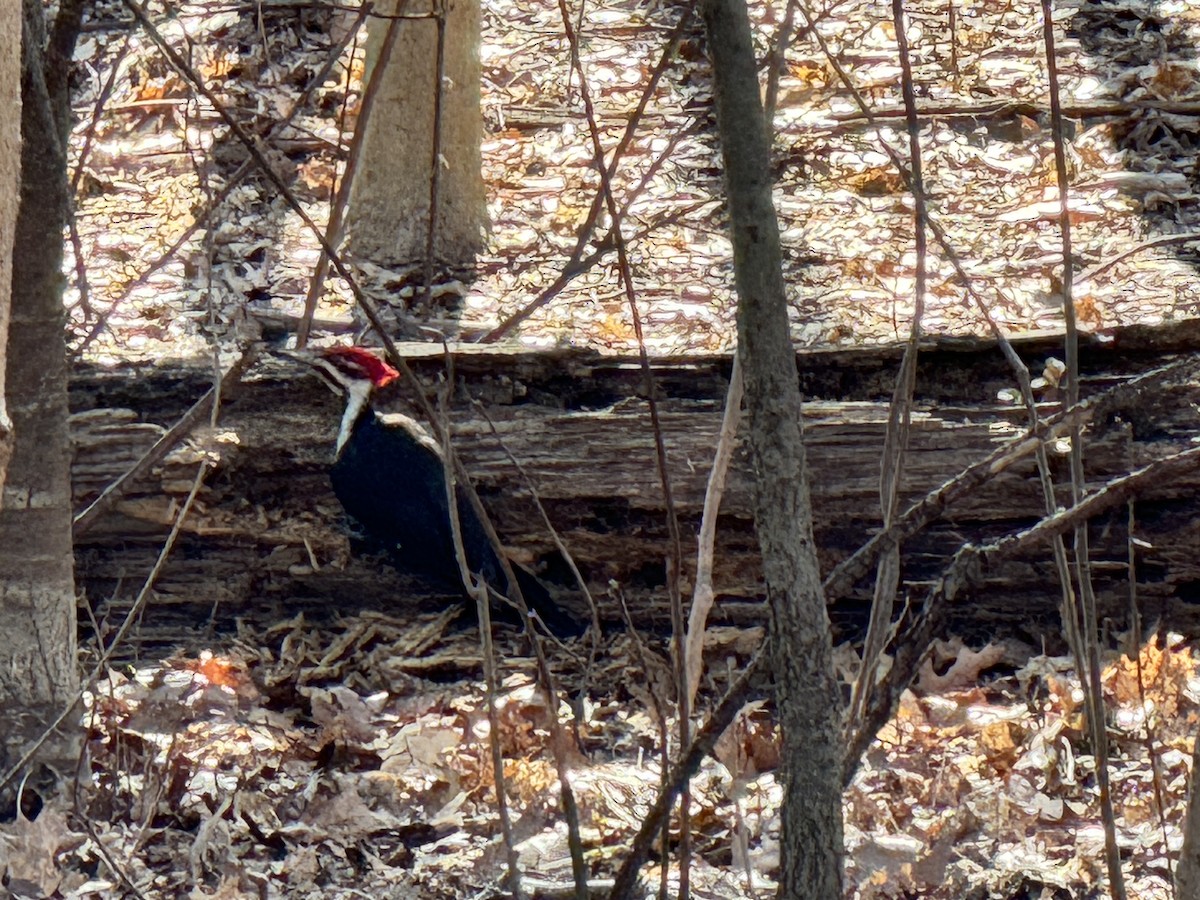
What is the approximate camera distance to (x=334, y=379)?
4.45 meters

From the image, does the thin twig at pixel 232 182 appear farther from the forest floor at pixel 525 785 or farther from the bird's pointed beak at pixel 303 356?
the bird's pointed beak at pixel 303 356

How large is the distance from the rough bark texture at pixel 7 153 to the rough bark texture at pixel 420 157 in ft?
15.3

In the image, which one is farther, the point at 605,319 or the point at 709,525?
the point at 605,319

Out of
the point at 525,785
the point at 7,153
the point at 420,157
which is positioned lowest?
the point at 525,785

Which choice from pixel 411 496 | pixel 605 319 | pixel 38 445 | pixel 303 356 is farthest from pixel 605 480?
pixel 38 445

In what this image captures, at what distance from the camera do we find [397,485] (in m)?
4.34

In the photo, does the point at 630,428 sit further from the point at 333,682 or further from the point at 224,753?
the point at 224,753

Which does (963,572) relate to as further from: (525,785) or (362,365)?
(362,365)

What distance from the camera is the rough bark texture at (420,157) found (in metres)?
5.97

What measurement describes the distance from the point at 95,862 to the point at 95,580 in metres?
1.70

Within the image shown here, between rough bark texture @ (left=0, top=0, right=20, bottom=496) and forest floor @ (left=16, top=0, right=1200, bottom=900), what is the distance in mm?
970

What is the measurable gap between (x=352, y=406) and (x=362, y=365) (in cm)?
14

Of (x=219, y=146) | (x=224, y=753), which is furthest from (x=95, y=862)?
(x=219, y=146)

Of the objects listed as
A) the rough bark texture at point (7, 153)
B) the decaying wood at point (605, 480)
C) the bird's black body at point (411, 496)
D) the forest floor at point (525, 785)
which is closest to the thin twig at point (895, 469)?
the forest floor at point (525, 785)
